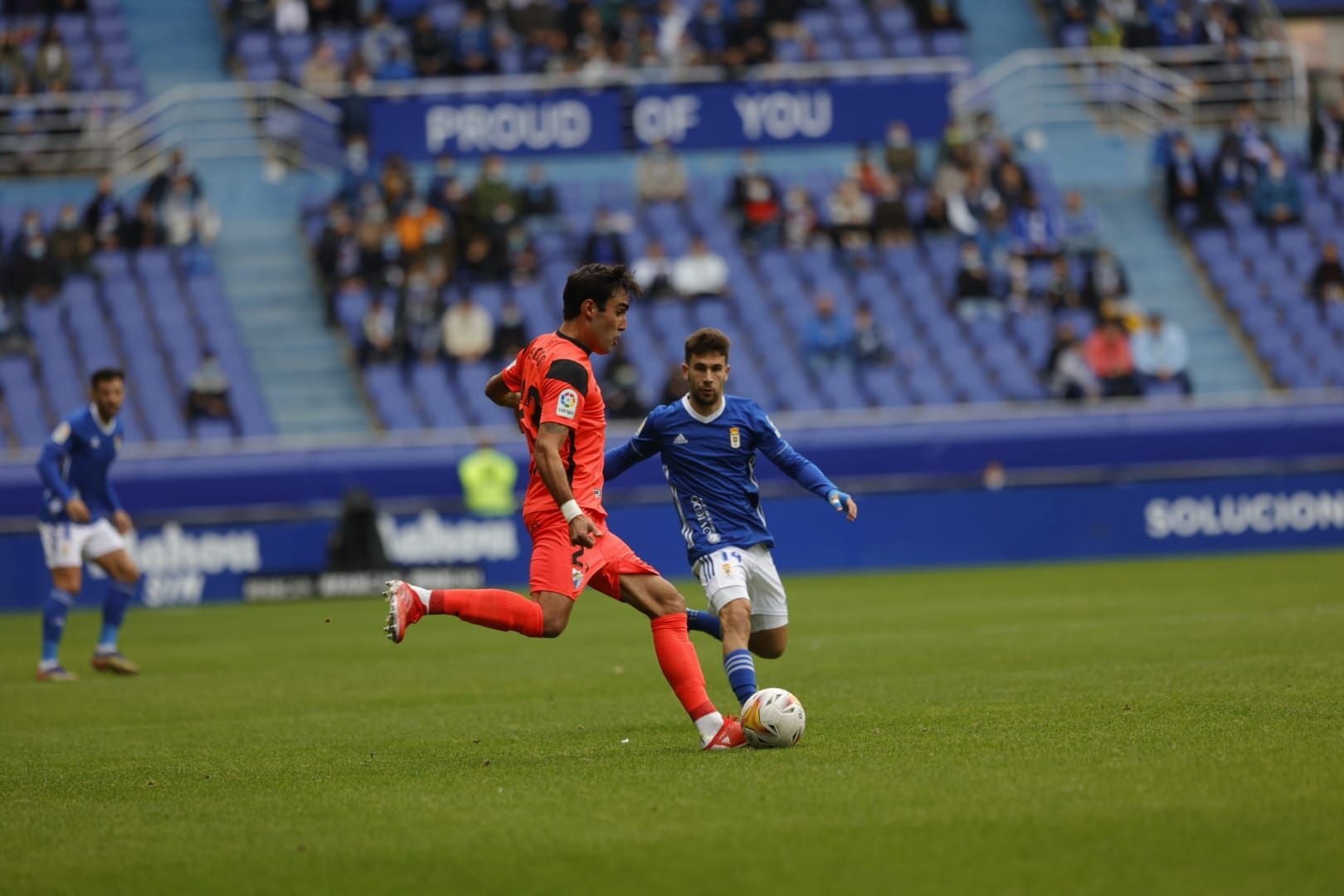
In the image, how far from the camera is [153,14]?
3388 cm

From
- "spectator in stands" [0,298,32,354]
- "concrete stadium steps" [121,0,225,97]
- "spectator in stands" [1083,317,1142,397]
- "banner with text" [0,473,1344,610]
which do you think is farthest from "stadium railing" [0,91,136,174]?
"spectator in stands" [1083,317,1142,397]

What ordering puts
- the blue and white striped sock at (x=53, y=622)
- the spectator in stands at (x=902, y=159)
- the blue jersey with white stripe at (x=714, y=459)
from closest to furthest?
the blue jersey with white stripe at (x=714, y=459) < the blue and white striped sock at (x=53, y=622) < the spectator in stands at (x=902, y=159)

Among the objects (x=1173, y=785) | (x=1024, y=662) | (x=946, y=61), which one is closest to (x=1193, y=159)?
(x=946, y=61)

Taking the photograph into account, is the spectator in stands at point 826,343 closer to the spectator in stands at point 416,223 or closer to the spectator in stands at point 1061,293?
the spectator in stands at point 1061,293

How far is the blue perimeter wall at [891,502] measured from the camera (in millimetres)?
23344

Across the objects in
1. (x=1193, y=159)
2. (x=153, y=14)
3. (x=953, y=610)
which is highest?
(x=153, y=14)

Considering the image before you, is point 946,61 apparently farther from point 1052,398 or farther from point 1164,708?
point 1164,708

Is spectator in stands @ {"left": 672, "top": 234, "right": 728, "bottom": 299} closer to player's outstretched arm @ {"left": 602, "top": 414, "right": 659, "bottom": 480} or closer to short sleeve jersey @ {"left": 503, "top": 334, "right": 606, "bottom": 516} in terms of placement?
player's outstretched arm @ {"left": 602, "top": 414, "right": 659, "bottom": 480}

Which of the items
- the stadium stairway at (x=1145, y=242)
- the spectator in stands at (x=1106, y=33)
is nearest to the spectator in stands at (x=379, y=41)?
the stadium stairway at (x=1145, y=242)

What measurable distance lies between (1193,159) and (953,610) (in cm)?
1801

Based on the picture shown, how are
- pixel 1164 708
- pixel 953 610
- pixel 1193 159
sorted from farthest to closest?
pixel 1193 159
pixel 953 610
pixel 1164 708

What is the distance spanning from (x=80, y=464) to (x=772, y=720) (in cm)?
821

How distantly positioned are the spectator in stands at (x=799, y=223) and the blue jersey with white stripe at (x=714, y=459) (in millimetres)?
20799

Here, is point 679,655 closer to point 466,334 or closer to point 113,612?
point 113,612
